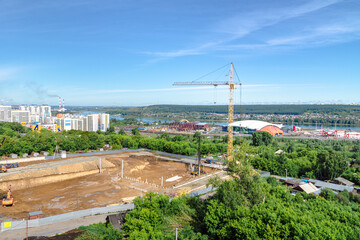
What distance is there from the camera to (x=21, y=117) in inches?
3629

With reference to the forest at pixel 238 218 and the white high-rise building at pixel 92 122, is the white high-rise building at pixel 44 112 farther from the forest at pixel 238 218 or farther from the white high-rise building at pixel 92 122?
the forest at pixel 238 218

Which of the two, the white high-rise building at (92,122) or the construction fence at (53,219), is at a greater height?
the white high-rise building at (92,122)

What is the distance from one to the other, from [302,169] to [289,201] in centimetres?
1641

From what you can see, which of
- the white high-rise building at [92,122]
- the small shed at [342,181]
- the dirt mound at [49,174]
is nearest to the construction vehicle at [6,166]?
the dirt mound at [49,174]

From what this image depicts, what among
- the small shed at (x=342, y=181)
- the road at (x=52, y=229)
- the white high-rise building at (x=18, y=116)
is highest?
the white high-rise building at (x=18, y=116)

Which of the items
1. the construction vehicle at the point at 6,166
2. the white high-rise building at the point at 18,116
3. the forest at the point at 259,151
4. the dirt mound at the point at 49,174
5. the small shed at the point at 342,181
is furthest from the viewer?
the white high-rise building at the point at 18,116

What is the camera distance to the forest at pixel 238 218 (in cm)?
1163

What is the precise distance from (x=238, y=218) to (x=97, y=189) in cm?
1683

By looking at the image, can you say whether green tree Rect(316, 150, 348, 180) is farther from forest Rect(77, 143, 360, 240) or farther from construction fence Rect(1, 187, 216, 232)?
construction fence Rect(1, 187, 216, 232)

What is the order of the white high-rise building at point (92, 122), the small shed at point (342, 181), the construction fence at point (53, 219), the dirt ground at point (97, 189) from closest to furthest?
the construction fence at point (53, 219) → the dirt ground at point (97, 189) → the small shed at point (342, 181) → the white high-rise building at point (92, 122)

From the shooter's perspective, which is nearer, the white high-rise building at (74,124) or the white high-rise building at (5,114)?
the white high-rise building at (74,124)

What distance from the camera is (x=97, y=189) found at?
25.1 metres

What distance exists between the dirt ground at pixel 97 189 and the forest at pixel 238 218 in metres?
6.52

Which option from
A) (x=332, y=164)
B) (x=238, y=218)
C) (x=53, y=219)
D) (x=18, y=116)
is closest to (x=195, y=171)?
(x=332, y=164)
